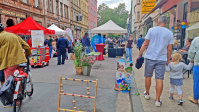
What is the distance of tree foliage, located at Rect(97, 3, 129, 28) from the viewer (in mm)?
59344

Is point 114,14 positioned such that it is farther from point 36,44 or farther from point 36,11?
point 36,44

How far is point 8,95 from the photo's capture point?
288 cm

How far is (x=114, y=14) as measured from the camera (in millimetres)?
63938

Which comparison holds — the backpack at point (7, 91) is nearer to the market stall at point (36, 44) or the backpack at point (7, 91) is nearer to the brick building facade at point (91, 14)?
the market stall at point (36, 44)

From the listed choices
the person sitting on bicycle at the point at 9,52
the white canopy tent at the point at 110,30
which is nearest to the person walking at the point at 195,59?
the person sitting on bicycle at the point at 9,52

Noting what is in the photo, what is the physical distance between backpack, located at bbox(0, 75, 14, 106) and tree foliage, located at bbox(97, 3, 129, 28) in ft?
185

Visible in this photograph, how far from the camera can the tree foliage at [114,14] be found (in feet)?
195

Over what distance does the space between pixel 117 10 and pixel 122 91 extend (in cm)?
6693

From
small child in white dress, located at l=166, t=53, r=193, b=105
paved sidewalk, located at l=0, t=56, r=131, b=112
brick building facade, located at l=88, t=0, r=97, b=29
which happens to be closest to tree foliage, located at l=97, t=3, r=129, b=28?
brick building facade, located at l=88, t=0, r=97, b=29

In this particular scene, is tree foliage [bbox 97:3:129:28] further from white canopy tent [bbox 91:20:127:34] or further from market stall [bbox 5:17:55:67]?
market stall [bbox 5:17:55:67]

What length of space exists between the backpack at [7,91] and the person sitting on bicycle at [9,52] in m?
0.37

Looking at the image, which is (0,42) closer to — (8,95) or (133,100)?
(8,95)

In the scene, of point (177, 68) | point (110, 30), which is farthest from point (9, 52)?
point (110, 30)

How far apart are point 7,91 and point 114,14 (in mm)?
64302
